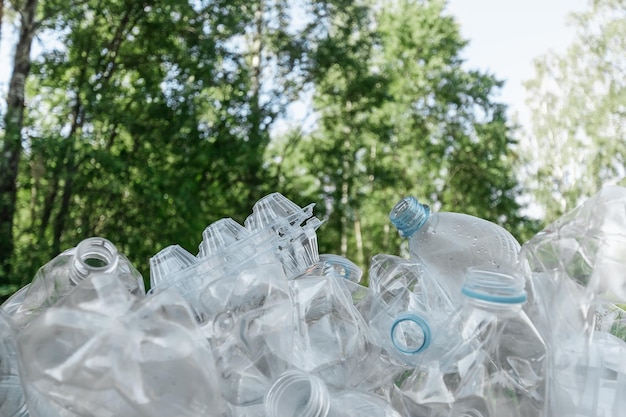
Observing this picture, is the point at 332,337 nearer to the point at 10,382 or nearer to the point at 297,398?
the point at 297,398

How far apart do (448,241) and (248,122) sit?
9.10 m

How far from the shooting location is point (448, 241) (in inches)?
32.2

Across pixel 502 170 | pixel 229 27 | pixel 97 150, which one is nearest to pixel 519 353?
pixel 97 150

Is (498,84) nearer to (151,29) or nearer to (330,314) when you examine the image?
(151,29)

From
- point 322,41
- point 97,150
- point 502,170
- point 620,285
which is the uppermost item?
point 322,41

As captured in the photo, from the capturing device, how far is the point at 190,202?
865cm

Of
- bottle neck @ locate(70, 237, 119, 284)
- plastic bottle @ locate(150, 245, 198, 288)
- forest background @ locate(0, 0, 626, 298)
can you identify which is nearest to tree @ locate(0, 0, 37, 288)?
forest background @ locate(0, 0, 626, 298)

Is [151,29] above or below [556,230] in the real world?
above

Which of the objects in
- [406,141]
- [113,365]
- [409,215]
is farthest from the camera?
[406,141]

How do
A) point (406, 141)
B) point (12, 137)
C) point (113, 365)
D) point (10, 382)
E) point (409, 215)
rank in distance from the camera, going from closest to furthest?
point (113, 365)
point (10, 382)
point (409, 215)
point (12, 137)
point (406, 141)

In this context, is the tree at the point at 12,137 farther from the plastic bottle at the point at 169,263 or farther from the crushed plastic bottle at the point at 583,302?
the crushed plastic bottle at the point at 583,302

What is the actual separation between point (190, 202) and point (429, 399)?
824cm

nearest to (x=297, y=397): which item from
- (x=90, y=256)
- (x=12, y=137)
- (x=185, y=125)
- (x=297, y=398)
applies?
(x=297, y=398)

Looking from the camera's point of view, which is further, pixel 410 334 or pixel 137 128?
pixel 137 128
